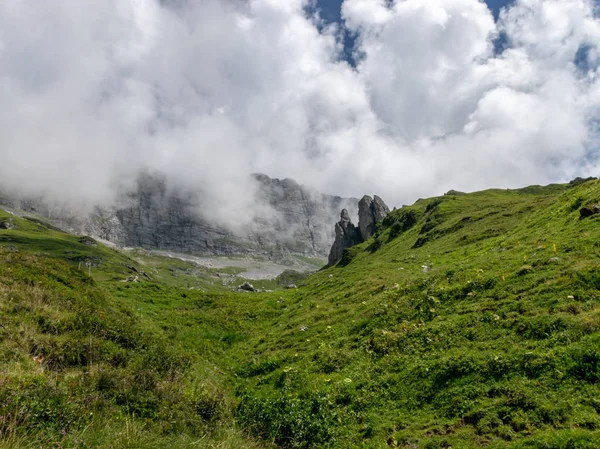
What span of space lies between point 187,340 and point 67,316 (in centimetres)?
1032

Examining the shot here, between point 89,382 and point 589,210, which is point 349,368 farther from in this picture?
point 589,210

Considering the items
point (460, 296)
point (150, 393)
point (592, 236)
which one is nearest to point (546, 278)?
point (460, 296)

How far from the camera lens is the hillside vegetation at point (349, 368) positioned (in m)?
10.6

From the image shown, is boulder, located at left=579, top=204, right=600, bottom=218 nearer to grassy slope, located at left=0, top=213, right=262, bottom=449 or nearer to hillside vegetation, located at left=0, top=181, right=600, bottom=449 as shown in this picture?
hillside vegetation, located at left=0, top=181, right=600, bottom=449

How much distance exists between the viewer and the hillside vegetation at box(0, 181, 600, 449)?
1063 cm

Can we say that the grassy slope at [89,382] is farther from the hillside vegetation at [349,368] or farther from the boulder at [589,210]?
the boulder at [589,210]

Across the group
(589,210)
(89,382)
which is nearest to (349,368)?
(89,382)

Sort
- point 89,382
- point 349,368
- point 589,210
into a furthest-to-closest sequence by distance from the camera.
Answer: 1. point 589,210
2. point 349,368
3. point 89,382

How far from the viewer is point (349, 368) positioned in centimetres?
1822

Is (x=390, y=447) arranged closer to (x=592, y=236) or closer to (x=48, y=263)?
(x=592, y=236)

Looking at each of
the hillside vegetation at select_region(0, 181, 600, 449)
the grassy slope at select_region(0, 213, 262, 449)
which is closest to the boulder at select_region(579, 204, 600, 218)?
the hillside vegetation at select_region(0, 181, 600, 449)

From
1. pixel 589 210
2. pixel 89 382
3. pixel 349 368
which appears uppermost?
pixel 589 210

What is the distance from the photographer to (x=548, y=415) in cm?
1098

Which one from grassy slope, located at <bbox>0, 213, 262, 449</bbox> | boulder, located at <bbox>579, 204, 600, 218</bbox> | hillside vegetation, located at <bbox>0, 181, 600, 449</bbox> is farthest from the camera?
boulder, located at <bbox>579, 204, 600, 218</bbox>
